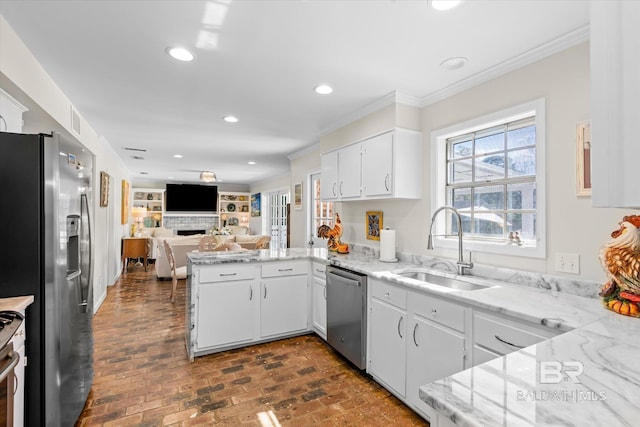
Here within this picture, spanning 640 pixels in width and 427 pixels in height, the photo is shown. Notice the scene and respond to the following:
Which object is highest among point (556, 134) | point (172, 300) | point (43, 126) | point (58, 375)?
point (43, 126)

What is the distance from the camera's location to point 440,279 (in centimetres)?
250

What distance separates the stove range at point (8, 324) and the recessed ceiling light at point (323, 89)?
7.93ft

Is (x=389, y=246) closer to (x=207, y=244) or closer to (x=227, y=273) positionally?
(x=227, y=273)

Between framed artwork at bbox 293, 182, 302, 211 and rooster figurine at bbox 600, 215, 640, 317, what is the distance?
436 centimetres

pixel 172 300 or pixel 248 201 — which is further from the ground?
pixel 248 201

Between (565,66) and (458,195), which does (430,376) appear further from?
(565,66)

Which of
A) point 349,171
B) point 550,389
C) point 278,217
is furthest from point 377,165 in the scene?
point 278,217

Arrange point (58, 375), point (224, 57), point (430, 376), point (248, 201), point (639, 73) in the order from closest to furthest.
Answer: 1. point (639, 73)
2. point (58, 375)
3. point (430, 376)
4. point (224, 57)
5. point (248, 201)

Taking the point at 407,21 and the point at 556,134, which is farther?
the point at 556,134

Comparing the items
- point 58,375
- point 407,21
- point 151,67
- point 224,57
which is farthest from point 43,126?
point 407,21

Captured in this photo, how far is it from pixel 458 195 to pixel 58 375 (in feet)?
9.94

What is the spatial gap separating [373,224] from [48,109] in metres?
3.06

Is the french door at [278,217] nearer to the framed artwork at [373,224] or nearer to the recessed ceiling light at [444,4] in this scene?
the framed artwork at [373,224]

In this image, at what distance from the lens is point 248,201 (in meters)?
11.0
